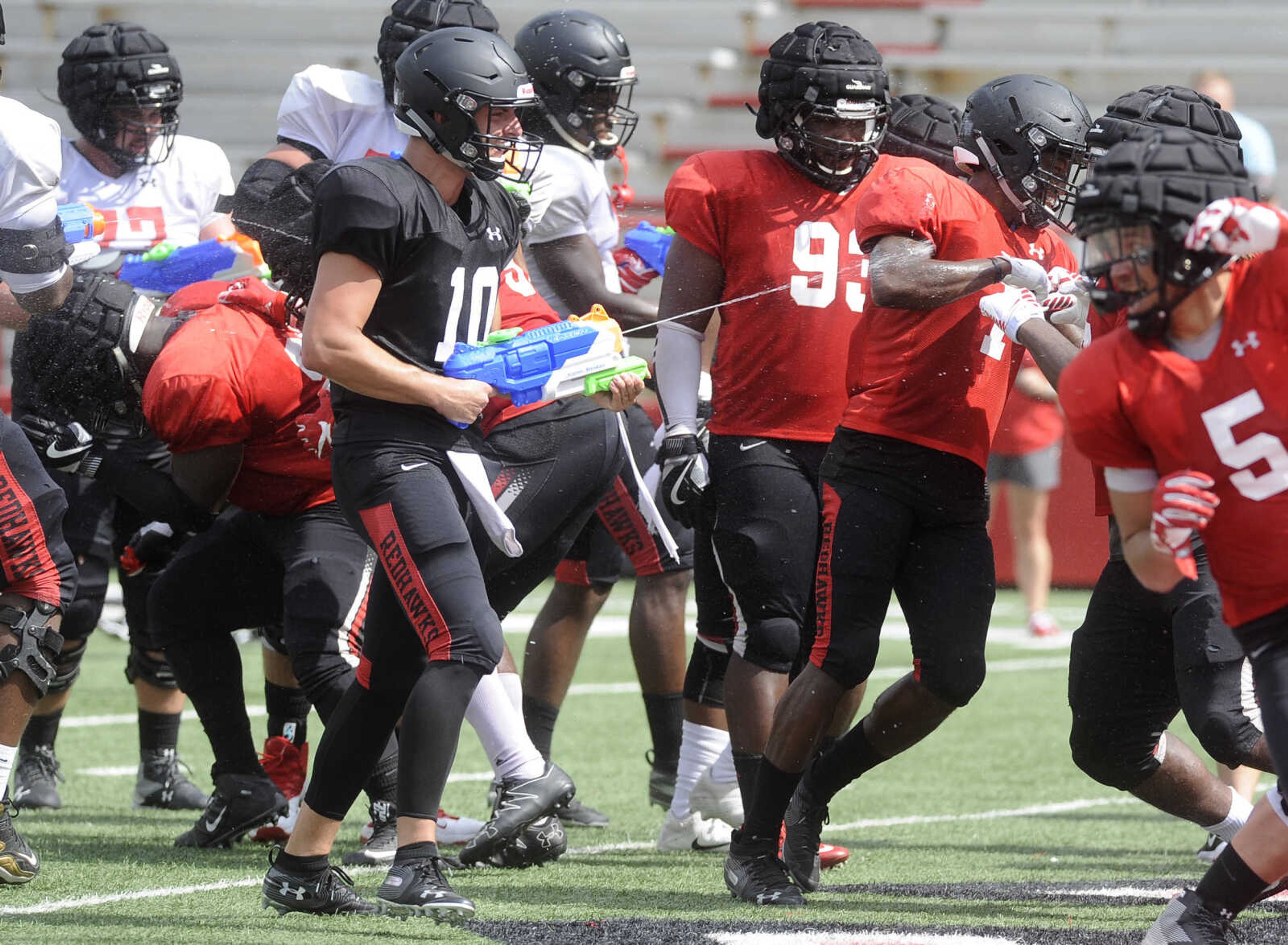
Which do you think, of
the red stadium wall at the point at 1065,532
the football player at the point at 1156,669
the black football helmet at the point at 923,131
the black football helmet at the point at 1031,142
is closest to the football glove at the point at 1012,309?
the football player at the point at 1156,669

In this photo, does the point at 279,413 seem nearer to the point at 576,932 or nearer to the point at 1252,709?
the point at 576,932

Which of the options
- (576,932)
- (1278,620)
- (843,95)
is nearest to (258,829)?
(576,932)

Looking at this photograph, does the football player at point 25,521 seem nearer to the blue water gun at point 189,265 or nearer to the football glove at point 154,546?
the football glove at point 154,546

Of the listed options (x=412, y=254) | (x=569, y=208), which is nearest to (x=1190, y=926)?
(x=412, y=254)

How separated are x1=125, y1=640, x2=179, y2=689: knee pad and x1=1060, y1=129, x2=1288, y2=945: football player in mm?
2973

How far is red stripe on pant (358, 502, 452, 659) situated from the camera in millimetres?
Result: 3311

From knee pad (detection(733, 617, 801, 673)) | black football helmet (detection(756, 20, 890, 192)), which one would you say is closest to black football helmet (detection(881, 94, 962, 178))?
black football helmet (detection(756, 20, 890, 192))

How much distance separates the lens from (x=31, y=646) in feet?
12.5

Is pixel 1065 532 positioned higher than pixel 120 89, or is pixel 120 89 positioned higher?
pixel 120 89

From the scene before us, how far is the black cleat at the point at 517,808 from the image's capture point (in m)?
3.85

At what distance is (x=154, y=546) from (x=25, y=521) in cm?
71

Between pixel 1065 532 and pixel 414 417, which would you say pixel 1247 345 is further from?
pixel 1065 532

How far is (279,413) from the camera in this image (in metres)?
4.13

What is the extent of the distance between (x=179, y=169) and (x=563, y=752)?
219 centimetres
